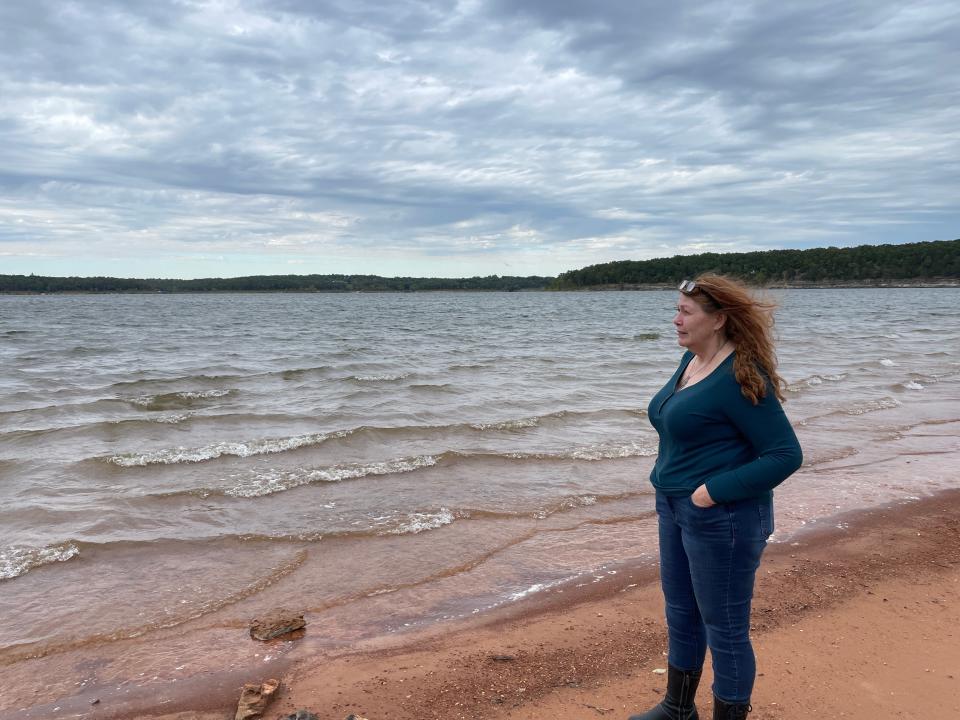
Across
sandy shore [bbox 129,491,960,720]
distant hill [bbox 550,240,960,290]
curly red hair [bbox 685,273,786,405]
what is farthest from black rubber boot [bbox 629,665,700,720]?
distant hill [bbox 550,240,960,290]

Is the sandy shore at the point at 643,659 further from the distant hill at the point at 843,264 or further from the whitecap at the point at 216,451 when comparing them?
the distant hill at the point at 843,264

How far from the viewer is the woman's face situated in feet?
9.67

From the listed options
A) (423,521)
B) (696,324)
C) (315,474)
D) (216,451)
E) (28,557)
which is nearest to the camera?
(696,324)

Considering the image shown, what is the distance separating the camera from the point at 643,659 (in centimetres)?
415

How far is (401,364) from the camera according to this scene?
2138 cm

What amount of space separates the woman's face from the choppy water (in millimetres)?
385

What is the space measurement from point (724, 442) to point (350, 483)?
6.38m

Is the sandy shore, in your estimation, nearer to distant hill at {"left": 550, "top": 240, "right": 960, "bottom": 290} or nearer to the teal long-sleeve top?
the teal long-sleeve top

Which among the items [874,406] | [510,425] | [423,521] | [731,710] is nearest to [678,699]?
[731,710]

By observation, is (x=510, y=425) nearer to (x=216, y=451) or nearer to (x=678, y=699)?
(x=216, y=451)

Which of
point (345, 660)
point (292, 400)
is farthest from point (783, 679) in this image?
point (292, 400)

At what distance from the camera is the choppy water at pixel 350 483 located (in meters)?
5.47

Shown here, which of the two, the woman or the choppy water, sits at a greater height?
the woman

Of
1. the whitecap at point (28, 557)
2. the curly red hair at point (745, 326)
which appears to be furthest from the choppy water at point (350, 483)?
the curly red hair at point (745, 326)
